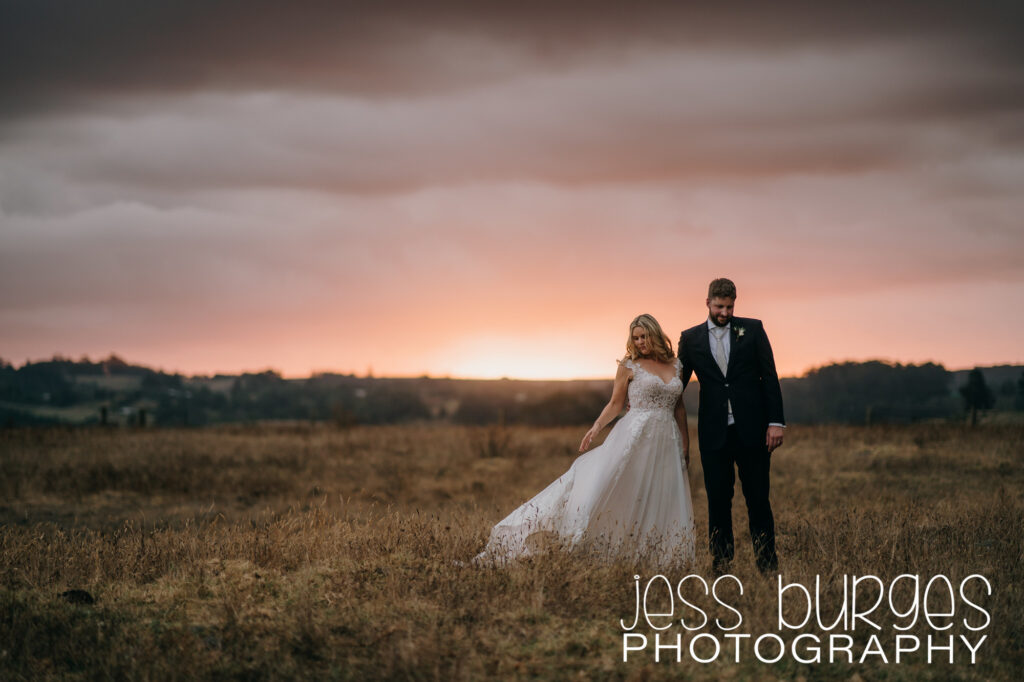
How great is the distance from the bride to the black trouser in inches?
12.7

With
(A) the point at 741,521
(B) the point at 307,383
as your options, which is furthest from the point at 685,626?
(B) the point at 307,383

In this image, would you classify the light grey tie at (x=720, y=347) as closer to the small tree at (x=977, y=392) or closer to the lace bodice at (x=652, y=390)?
the lace bodice at (x=652, y=390)

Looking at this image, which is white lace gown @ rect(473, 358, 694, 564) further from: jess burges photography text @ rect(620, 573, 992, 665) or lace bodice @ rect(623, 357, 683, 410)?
jess burges photography text @ rect(620, 573, 992, 665)

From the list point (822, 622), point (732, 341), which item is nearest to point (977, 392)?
point (732, 341)

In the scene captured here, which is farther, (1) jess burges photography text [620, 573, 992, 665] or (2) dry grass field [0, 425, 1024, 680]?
(1) jess burges photography text [620, 573, 992, 665]

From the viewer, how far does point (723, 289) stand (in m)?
7.49

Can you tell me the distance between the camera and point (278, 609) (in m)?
6.53

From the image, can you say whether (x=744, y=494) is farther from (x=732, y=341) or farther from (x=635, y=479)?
(x=732, y=341)

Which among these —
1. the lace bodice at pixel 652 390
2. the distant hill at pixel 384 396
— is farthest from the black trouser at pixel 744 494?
the distant hill at pixel 384 396

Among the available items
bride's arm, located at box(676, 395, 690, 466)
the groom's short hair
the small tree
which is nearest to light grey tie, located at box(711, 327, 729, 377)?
the groom's short hair

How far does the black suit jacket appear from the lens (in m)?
7.47

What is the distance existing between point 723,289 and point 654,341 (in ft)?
3.21

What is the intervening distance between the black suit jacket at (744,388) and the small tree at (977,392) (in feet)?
99.9

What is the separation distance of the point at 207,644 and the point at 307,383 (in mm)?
95317
